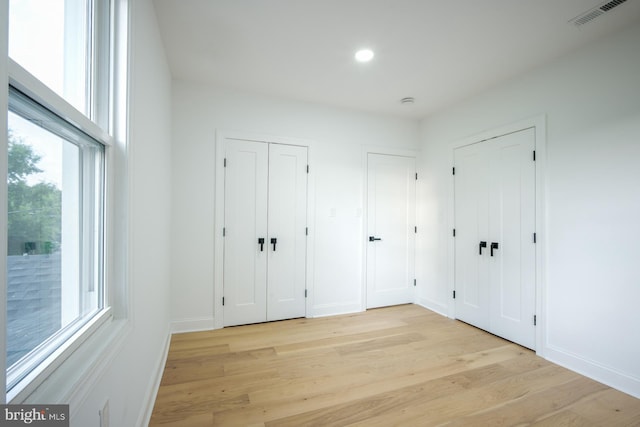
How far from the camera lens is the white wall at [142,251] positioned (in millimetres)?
1176

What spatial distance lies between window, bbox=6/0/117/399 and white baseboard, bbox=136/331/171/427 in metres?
0.84

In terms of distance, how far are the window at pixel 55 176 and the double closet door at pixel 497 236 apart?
133 inches

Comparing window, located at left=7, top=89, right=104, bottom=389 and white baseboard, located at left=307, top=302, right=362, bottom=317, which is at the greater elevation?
window, located at left=7, top=89, right=104, bottom=389

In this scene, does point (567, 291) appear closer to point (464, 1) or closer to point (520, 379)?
point (520, 379)

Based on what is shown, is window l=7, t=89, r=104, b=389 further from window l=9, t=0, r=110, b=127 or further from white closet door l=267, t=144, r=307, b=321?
white closet door l=267, t=144, r=307, b=321

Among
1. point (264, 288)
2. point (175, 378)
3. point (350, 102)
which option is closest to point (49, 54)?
point (175, 378)

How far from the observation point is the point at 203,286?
3.03 meters

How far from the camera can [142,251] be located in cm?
160

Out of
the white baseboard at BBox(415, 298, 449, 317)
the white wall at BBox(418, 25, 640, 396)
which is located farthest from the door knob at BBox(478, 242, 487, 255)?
the white baseboard at BBox(415, 298, 449, 317)

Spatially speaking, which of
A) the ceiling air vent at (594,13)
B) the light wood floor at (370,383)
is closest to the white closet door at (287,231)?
the light wood floor at (370,383)

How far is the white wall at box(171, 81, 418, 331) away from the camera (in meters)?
2.97

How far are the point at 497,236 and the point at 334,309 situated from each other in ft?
6.99

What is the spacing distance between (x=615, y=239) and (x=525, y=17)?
183cm

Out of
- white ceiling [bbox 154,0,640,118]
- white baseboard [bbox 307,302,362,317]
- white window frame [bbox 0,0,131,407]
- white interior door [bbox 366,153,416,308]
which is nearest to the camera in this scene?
white window frame [bbox 0,0,131,407]
